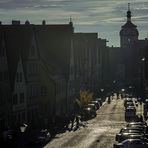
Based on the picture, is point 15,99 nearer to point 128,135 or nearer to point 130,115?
point 130,115

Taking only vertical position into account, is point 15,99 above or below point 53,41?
below

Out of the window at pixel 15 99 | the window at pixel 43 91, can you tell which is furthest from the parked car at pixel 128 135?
the window at pixel 43 91

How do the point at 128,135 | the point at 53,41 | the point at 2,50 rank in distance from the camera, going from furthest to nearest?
the point at 53,41 → the point at 2,50 → the point at 128,135

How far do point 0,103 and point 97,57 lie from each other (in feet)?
320

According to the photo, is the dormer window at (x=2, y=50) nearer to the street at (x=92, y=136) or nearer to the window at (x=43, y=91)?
the street at (x=92, y=136)

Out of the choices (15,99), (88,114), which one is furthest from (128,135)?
(88,114)

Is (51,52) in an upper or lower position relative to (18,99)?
upper

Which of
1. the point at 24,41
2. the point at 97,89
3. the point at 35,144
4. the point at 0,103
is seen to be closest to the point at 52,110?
the point at 24,41

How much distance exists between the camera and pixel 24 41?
258 feet

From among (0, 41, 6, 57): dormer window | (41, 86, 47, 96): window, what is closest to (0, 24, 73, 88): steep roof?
(41, 86, 47, 96): window

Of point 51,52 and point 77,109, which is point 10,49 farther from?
point 77,109

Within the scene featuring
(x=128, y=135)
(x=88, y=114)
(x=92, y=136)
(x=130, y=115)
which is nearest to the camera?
(x=128, y=135)

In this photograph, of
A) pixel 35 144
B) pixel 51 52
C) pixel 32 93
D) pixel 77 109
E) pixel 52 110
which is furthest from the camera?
pixel 77 109

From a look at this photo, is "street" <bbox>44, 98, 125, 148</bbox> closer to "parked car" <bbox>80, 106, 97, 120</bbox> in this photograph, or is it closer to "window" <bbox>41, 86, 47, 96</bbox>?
"parked car" <bbox>80, 106, 97, 120</bbox>
